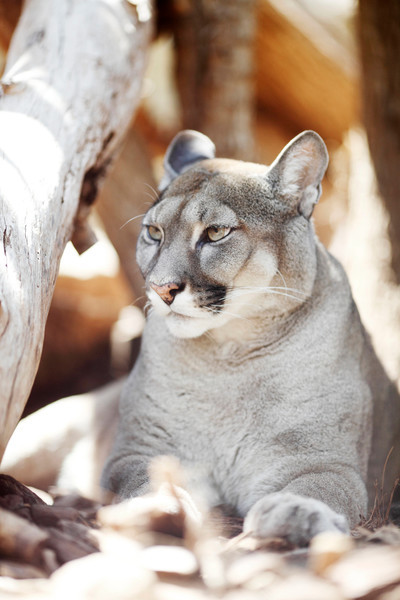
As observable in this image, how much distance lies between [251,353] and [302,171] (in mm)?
866

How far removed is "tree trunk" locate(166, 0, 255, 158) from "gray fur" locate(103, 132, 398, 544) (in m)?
2.29

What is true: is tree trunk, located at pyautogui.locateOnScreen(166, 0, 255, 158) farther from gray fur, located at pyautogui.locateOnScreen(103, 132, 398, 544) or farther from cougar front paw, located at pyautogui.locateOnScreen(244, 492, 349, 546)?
cougar front paw, located at pyautogui.locateOnScreen(244, 492, 349, 546)

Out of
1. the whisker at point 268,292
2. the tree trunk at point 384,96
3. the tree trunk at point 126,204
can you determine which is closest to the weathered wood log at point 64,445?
the tree trunk at point 126,204

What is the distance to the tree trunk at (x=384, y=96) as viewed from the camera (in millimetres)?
4105

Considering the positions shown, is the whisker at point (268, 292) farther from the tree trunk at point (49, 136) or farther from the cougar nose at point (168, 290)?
the tree trunk at point (49, 136)

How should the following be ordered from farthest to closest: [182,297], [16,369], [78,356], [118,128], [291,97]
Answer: [291,97] < [78,356] < [118,128] < [182,297] < [16,369]

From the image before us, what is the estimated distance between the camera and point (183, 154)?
348cm

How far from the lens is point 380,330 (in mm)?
3893

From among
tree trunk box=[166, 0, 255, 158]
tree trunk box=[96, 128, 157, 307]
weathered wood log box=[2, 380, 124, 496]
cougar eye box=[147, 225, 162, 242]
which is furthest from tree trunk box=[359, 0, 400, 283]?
weathered wood log box=[2, 380, 124, 496]

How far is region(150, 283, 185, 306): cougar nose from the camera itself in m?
2.56

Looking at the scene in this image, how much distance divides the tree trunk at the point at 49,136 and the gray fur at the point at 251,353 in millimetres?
462

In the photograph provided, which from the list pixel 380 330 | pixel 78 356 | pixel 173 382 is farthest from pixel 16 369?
pixel 78 356

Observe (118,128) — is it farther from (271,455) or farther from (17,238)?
(271,455)

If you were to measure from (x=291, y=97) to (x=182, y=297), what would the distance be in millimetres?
5690
